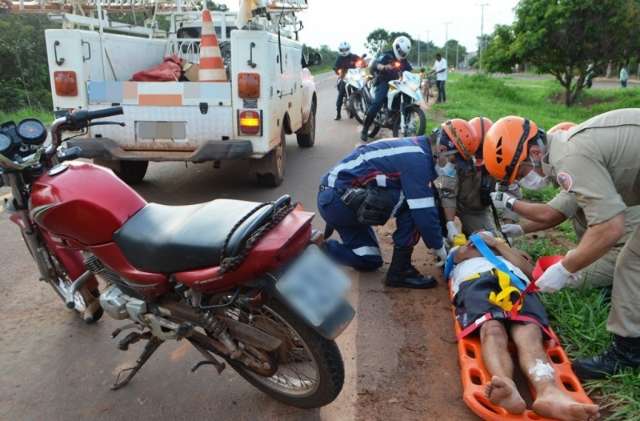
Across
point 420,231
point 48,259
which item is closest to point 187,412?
point 48,259

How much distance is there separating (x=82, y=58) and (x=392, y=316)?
398 cm

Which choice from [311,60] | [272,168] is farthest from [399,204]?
[311,60]

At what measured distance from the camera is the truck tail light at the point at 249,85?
210 inches

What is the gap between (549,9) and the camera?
51.5 ft

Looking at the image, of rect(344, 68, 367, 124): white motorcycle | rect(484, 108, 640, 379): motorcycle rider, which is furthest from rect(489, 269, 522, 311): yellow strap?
rect(344, 68, 367, 124): white motorcycle

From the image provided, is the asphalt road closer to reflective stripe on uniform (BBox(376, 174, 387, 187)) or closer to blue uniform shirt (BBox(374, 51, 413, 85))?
reflective stripe on uniform (BBox(376, 174, 387, 187))

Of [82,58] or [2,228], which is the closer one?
[2,228]

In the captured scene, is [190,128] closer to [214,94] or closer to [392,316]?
[214,94]

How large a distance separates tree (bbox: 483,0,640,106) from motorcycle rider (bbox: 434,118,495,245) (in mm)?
13389

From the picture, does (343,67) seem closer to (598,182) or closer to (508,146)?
(508,146)

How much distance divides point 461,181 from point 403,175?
573 mm

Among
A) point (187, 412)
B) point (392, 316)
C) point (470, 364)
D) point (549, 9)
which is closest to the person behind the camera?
point (187, 412)

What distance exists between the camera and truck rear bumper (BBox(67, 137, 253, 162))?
5.38 m

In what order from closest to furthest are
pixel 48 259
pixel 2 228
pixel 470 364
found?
pixel 470 364 < pixel 48 259 < pixel 2 228
